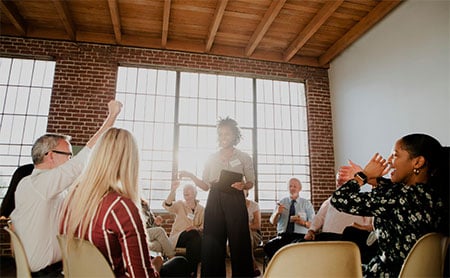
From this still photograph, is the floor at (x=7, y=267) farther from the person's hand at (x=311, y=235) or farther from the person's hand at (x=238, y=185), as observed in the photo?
the person's hand at (x=311, y=235)

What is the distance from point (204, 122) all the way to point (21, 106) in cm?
299

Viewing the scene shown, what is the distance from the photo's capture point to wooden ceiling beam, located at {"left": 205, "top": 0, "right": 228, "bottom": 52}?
4.10 m

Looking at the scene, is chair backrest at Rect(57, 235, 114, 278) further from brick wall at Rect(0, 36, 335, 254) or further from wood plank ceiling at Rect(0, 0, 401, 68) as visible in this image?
brick wall at Rect(0, 36, 335, 254)

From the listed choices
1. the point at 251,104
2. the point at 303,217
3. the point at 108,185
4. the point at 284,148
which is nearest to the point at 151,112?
the point at 251,104

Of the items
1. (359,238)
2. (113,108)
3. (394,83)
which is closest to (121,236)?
(113,108)

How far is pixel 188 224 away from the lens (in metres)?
3.82

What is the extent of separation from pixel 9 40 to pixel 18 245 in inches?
198

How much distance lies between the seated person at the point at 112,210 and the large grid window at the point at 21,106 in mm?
4221

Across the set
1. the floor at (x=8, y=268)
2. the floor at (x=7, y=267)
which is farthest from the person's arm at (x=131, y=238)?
the floor at (x=7, y=267)

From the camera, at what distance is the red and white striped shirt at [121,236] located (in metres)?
1.14

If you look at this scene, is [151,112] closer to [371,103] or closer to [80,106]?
[80,106]

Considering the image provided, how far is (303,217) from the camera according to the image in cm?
391

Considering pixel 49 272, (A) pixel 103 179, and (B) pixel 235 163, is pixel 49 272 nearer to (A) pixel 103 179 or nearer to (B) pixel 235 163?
(A) pixel 103 179

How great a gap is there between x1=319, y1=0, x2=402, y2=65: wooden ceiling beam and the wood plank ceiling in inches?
0.5
